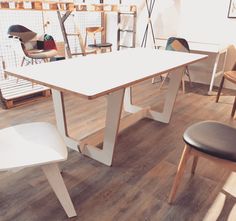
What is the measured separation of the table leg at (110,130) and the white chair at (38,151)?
476mm

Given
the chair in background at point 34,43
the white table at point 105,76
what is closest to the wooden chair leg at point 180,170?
the white table at point 105,76

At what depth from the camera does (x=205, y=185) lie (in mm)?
1787

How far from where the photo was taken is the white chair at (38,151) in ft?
4.13

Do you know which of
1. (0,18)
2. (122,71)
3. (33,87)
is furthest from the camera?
(0,18)

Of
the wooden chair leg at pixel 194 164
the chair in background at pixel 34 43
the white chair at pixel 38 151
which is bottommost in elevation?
the wooden chair leg at pixel 194 164

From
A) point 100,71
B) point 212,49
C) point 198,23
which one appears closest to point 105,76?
point 100,71

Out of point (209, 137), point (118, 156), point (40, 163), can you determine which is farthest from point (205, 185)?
point (40, 163)

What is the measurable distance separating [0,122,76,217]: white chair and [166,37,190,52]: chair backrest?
101 inches

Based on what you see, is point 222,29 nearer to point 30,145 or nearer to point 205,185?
point 205,185

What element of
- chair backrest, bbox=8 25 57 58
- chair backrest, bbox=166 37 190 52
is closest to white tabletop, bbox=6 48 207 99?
chair backrest, bbox=166 37 190 52

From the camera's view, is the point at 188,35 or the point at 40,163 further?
the point at 188,35

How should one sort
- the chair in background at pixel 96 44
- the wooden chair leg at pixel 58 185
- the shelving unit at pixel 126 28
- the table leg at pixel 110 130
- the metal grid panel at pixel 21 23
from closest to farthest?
the wooden chair leg at pixel 58 185 → the table leg at pixel 110 130 → the metal grid panel at pixel 21 23 → the chair in background at pixel 96 44 → the shelving unit at pixel 126 28

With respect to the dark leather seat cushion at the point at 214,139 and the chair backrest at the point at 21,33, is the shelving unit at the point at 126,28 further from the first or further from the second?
the dark leather seat cushion at the point at 214,139

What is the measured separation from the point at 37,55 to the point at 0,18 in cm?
96
